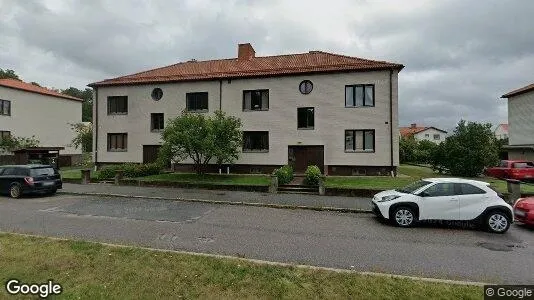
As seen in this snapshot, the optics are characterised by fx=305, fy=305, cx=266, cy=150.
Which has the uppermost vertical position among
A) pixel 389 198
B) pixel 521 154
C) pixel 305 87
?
pixel 305 87

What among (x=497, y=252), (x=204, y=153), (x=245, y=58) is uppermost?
(x=245, y=58)

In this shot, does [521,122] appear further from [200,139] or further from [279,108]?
[200,139]

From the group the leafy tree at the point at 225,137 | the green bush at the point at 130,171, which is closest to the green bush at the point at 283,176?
the leafy tree at the point at 225,137

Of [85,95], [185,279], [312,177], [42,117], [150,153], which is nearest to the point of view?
[185,279]

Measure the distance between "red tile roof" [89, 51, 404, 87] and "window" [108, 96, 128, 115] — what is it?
1201 mm

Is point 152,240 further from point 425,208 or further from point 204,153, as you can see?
point 204,153

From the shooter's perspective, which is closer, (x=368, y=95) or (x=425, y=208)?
(x=425, y=208)

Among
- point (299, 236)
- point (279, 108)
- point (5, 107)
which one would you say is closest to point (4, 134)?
point (5, 107)

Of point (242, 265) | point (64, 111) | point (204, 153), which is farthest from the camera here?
point (64, 111)

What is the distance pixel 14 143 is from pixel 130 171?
17.0 metres

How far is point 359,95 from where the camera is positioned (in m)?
20.5

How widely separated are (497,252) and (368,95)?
1459 centimetres

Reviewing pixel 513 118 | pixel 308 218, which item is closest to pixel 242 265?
pixel 308 218

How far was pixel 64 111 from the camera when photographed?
3606cm
